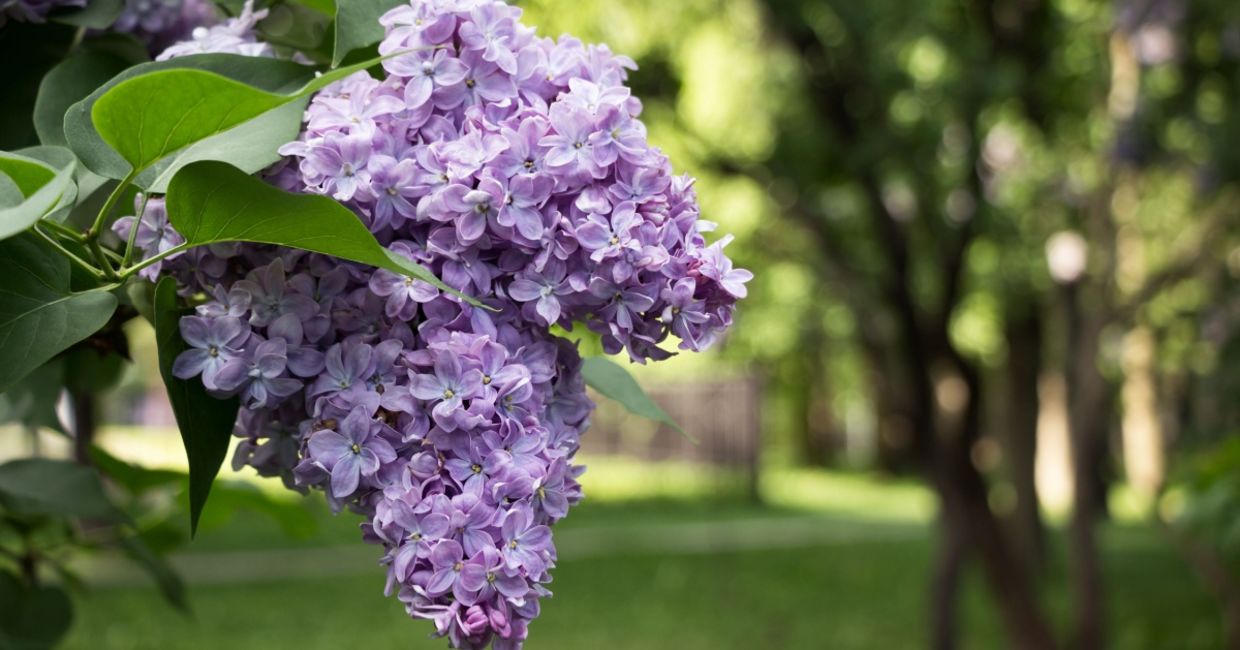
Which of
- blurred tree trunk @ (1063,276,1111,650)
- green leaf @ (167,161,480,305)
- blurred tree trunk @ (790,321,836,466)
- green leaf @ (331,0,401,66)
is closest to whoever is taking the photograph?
green leaf @ (167,161,480,305)

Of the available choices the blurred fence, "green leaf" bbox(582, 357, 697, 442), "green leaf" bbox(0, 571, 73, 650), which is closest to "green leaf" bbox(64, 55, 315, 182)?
"green leaf" bbox(582, 357, 697, 442)

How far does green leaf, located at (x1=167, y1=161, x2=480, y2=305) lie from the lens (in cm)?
67

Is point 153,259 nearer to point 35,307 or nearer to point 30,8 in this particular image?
point 35,307

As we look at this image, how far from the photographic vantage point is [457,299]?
76 centimetres

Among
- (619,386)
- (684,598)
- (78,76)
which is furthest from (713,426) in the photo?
(78,76)

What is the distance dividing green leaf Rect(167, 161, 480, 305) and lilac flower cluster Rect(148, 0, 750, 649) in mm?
58

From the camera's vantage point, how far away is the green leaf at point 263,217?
2.21ft

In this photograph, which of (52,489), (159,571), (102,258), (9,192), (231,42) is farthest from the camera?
(159,571)

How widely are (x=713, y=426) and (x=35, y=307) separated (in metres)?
18.9

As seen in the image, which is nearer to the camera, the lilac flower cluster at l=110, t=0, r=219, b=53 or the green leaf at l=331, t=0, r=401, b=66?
the green leaf at l=331, t=0, r=401, b=66

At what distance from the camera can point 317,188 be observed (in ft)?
2.49

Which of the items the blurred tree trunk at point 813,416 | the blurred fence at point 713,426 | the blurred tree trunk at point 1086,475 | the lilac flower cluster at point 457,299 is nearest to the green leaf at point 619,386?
the lilac flower cluster at point 457,299

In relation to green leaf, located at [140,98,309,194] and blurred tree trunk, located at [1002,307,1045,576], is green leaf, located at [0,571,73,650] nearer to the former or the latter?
green leaf, located at [140,98,309,194]

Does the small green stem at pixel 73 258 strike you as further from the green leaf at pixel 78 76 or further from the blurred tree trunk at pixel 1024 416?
the blurred tree trunk at pixel 1024 416
